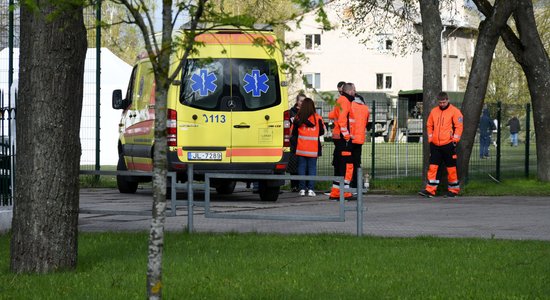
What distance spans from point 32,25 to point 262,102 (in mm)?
9920

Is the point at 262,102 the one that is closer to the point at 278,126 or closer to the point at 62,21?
the point at 278,126

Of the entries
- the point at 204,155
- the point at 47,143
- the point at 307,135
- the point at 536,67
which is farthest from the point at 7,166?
the point at 536,67

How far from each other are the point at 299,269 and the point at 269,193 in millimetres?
10173

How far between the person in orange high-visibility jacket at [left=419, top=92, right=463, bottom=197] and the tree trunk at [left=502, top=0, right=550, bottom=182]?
328cm

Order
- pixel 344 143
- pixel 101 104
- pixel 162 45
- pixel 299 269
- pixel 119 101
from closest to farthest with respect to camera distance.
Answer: pixel 162 45
pixel 299 269
pixel 344 143
pixel 119 101
pixel 101 104

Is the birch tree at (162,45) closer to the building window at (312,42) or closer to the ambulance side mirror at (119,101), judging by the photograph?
the ambulance side mirror at (119,101)

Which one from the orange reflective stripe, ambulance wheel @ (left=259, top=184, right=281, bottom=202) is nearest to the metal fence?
Result: the orange reflective stripe

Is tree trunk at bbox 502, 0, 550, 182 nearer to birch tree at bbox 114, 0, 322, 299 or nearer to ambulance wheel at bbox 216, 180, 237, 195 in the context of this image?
ambulance wheel at bbox 216, 180, 237, 195

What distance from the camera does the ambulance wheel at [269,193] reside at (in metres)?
21.0

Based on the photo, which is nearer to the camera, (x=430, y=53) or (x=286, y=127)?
(x=286, y=127)

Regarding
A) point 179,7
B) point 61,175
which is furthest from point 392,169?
point 179,7

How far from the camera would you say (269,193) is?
21.0 m

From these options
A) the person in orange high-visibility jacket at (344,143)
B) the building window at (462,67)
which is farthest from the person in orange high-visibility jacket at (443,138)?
the building window at (462,67)

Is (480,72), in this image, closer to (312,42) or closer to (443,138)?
(443,138)
